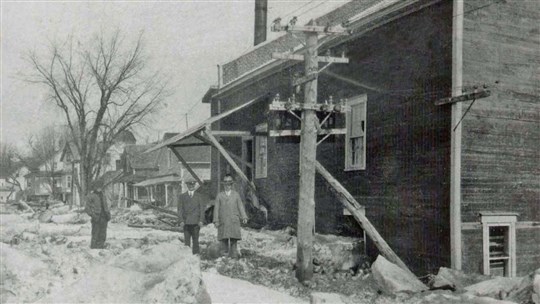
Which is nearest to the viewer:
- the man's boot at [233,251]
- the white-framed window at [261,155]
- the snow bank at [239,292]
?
the snow bank at [239,292]

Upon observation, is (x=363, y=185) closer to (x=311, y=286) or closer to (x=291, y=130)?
(x=291, y=130)

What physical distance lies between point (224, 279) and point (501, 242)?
5423 mm

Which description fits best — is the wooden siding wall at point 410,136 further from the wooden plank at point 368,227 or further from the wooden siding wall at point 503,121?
the wooden plank at point 368,227

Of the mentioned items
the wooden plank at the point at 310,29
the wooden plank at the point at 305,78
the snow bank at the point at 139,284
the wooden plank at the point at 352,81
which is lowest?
the snow bank at the point at 139,284

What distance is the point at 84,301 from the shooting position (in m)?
6.97

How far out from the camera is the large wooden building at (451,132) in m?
10.9

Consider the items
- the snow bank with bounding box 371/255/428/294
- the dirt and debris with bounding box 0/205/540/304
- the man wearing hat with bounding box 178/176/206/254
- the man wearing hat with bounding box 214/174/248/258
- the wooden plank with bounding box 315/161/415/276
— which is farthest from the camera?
the man wearing hat with bounding box 178/176/206/254

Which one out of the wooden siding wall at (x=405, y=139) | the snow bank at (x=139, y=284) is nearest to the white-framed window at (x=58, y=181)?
the wooden siding wall at (x=405, y=139)

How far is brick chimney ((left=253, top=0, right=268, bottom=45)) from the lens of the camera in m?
27.9

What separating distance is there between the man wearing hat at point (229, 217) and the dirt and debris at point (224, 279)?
1.61 feet

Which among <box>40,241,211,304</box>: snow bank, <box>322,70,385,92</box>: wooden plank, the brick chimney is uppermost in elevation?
the brick chimney

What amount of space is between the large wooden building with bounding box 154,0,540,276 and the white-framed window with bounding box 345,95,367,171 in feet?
0.51

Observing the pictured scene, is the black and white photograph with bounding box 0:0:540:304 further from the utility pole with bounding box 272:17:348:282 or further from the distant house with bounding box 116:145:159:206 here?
the distant house with bounding box 116:145:159:206

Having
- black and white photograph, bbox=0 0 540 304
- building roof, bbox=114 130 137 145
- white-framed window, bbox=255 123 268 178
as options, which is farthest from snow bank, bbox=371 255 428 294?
building roof, bbox=114 130 137 145
